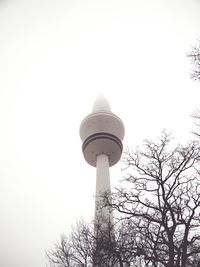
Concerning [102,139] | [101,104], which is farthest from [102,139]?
[101,104]

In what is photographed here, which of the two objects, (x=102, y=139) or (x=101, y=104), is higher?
(x=101, y=104)

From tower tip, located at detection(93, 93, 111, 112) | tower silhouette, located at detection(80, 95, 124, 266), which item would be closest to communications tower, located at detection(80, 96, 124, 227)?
tower silhouette, located at detection(80, 95, 124, 266)

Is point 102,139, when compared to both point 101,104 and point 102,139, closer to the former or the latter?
point 102,139

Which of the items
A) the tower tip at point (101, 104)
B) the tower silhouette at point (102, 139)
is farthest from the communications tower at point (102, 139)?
the tower tip at point (101, 104)

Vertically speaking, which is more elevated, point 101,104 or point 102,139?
point 101,104

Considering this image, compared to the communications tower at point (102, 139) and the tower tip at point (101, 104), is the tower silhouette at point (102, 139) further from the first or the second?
the tower tip at point (101, 104)

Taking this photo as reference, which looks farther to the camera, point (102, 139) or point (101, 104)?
point (101, 104)

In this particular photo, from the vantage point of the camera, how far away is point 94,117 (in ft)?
138

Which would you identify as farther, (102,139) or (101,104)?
(101,104)

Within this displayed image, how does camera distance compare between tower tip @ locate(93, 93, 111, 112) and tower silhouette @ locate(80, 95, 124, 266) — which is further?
tower tip @ locate(93, 93, 111, 112)

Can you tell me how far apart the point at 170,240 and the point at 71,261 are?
32.1ft

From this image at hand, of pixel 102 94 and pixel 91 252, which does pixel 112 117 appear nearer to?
pixel 102 94

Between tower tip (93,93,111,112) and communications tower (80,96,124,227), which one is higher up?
tower tip (93,93,111,112)

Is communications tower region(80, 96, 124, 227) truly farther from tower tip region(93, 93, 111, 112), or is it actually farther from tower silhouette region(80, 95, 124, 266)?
tower tip region(93, 93, 111, 112)
